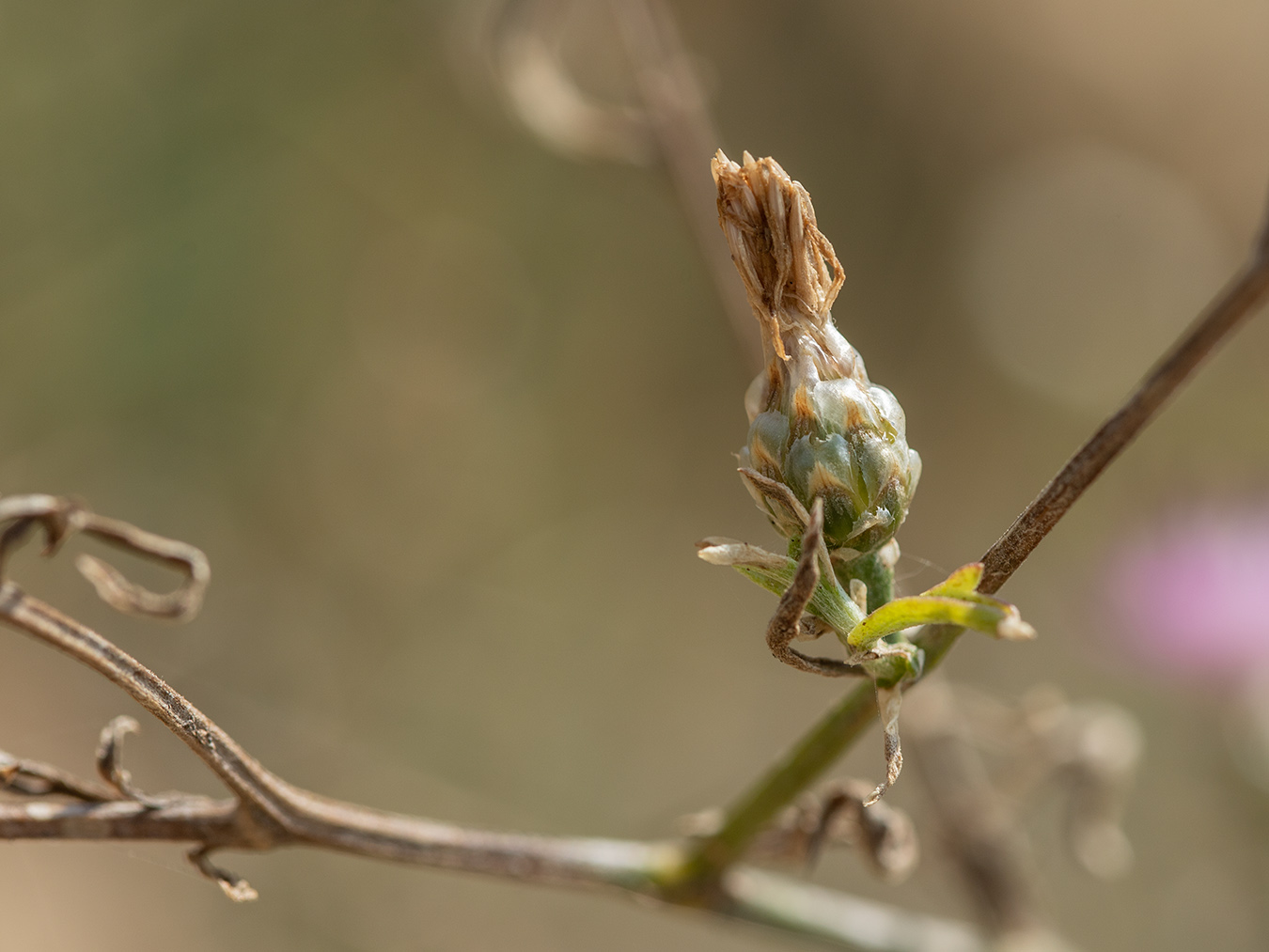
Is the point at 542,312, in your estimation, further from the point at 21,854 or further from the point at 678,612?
the point at 21,854

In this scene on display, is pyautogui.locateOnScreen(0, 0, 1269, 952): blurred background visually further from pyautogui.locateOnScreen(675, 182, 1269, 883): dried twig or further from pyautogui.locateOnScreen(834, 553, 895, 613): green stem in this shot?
pyautogui.locateOnScreen(834, 553, 895, 613): green stem

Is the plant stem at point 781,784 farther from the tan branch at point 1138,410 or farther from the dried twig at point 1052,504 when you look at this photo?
the tan branch at point 1138,410

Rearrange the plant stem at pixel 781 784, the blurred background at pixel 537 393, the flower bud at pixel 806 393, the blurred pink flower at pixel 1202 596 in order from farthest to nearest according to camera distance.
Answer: the blurred background at pixel 537 393, the blurred pink flower at pixel 1202 596, the plant stem at pixel 781 784, the flower bud at pixel 806 393

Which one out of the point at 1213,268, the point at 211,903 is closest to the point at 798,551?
the point at 211,903

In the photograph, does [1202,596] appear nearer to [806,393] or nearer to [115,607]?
[806,393]

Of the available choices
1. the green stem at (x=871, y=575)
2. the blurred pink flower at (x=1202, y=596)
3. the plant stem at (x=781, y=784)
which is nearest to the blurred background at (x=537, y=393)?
the blurred pink flower at (x=1202, y=596)

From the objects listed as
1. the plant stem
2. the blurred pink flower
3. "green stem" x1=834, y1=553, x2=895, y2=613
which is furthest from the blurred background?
"green stem" x1=834, y1=553, x2=895, y2=613
